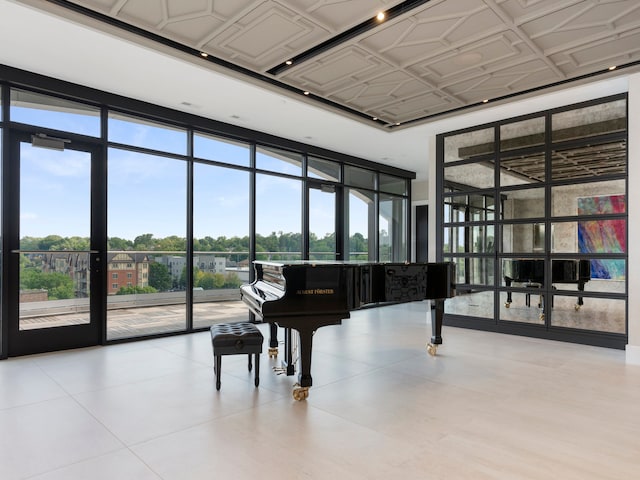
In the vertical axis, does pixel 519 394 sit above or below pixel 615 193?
below

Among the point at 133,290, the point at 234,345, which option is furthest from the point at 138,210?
the point at 234,345

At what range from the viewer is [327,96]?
4.68 m

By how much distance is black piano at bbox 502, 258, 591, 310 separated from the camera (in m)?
4.86

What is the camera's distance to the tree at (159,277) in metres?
5.25

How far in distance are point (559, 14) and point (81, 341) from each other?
18.2 feet

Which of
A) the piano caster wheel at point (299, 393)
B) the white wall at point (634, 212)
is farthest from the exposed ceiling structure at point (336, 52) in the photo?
the piano caster wheel at point (299, 393)

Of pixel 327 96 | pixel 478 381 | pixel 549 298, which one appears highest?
pixel 327 96

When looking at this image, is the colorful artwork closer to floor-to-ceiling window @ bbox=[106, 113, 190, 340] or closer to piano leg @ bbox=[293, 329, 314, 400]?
piano leg @ bbox=[293, 329, 314, 400]

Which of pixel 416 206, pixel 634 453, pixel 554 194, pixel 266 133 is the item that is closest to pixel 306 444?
pixel 634 453

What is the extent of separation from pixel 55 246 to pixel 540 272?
5833 millimetres

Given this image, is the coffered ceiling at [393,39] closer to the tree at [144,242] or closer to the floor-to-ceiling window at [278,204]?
the floor-to-ceiling window at [278,204]

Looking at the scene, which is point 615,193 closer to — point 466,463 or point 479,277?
point 479,277

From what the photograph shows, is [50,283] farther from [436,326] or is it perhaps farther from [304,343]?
[436,326]

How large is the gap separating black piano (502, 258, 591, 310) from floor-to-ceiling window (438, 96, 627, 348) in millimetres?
12
